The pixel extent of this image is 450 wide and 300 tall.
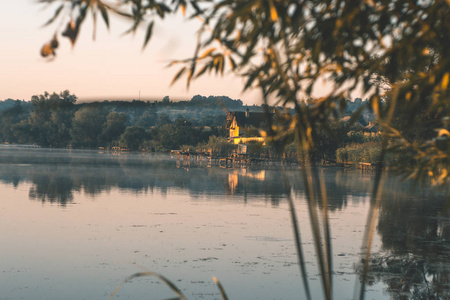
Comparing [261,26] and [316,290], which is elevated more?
[261,26]

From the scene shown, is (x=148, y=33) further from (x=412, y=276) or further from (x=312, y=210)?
(x=412, y=276)

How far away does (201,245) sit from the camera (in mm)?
16453

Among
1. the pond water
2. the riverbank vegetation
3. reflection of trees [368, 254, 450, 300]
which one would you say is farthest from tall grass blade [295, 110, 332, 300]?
the riverbank vegetation

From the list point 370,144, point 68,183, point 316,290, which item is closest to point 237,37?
point 316,290

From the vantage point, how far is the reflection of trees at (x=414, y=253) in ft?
39.6

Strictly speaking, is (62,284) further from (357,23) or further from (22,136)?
(22,136)

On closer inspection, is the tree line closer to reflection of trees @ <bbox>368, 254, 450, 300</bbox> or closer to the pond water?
the pond water

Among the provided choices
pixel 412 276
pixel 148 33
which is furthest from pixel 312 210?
pixel 412 276

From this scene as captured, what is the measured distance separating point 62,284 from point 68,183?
82.5 ft

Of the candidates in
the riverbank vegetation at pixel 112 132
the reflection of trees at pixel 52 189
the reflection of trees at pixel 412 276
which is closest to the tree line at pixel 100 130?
the riverbank vegetation at pixel 112 132

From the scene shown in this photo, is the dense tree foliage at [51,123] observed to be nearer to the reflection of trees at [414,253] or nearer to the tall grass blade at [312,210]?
the reflection of trees at [414,253]

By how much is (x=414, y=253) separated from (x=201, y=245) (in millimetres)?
5190

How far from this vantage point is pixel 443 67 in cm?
523

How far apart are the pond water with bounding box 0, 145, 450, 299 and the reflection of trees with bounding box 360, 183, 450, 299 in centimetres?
2
